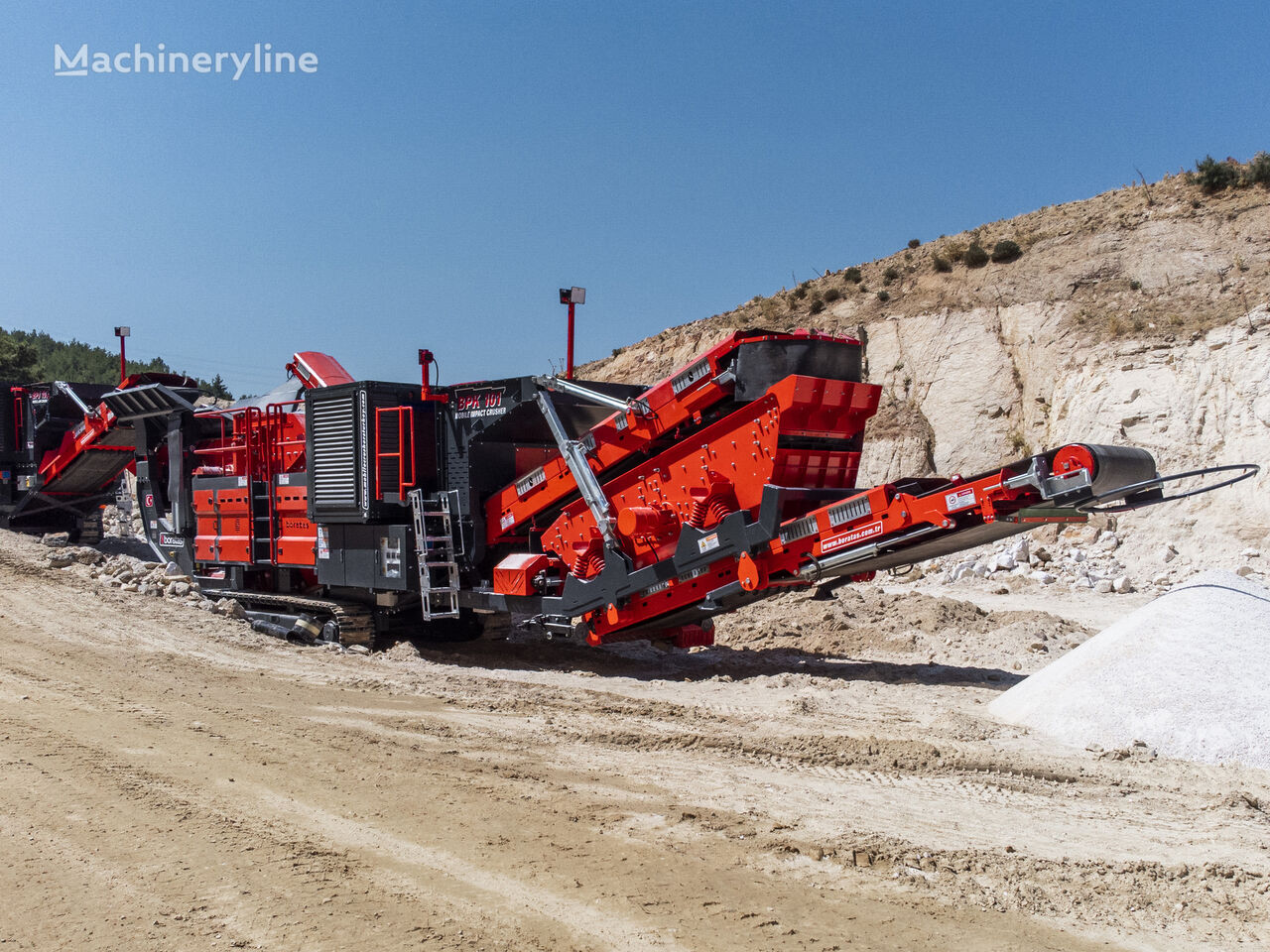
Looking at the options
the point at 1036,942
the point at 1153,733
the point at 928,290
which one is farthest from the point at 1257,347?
the point at 1036,942

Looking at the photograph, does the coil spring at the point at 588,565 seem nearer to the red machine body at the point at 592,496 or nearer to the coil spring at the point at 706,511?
the red machine body at the point at 592,496

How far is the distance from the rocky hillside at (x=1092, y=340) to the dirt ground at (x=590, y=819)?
11593 millimetres

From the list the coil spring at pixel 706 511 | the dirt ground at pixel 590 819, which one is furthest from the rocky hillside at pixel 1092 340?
the dirt ground at pixel 590 819

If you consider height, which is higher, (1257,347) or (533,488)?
(1257,347)

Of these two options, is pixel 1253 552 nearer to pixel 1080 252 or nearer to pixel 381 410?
pixel 1080 252

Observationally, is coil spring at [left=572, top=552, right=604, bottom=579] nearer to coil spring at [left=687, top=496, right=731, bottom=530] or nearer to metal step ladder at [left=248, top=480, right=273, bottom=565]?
coil spring at [left=687, top=496, right=731, bottom=530]

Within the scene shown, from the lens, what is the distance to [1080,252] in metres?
24.3

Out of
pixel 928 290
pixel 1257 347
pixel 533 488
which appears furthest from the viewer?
pixel 928 290

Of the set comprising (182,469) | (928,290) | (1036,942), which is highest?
(928,290)

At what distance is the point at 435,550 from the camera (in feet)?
35.3

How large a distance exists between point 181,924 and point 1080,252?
82.2 feet

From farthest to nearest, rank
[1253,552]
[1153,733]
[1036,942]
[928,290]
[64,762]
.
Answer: [928,290], [1253,552], [1153,733], [64,762], [1036,942]

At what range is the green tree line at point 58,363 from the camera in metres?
47.8

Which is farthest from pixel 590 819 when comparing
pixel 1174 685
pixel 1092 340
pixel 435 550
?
pixel 1092 340
